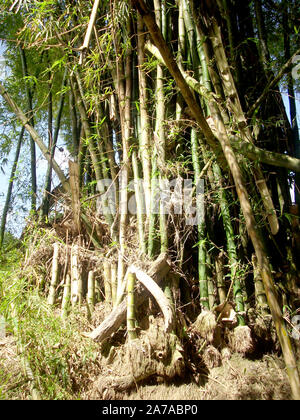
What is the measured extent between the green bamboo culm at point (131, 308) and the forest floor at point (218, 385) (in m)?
0.26

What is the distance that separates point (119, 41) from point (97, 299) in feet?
6.21

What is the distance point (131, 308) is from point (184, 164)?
97cm

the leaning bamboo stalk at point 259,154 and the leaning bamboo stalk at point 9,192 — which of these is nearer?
the leaning bamboo stalk at point 259,154

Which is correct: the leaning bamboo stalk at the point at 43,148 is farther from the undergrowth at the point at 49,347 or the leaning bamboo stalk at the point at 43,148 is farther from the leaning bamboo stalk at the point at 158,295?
the leaning bamboo stalk at the point at 158,295

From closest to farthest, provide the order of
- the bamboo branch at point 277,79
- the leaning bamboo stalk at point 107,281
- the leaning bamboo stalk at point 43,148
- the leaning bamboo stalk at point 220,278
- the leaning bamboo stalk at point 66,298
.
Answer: the bamboo branch at point 277,79 → the leaning bamboo stalk at point 220,278 → the leaning bamboo stalk at point 66,298 → the leaning bamboo stalk at point 107,281 → the leaning bamboo stalk at point 43,148

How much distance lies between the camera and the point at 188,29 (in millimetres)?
2309

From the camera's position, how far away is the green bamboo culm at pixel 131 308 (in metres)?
1.86

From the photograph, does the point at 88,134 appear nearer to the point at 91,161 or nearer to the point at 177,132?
the point at 91,161

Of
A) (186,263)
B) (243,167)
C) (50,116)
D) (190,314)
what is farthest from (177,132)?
(50,116)

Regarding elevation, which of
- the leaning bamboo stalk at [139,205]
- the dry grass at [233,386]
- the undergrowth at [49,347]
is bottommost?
the dry grass at [233,386]

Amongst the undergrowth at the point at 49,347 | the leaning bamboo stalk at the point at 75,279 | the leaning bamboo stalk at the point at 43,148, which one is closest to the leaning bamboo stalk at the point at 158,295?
the undergrowth at the point at 49,347

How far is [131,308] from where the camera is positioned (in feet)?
6.28

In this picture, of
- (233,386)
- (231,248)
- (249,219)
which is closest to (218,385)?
(233,386)

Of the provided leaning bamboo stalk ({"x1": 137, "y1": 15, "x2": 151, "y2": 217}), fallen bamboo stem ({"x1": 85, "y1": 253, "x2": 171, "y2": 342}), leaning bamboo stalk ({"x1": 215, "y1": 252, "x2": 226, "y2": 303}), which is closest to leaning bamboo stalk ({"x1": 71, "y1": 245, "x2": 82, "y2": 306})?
fallen bamboo stem ({"x1": 85, "y1": 253, "x2": 171, "y2": 342})
